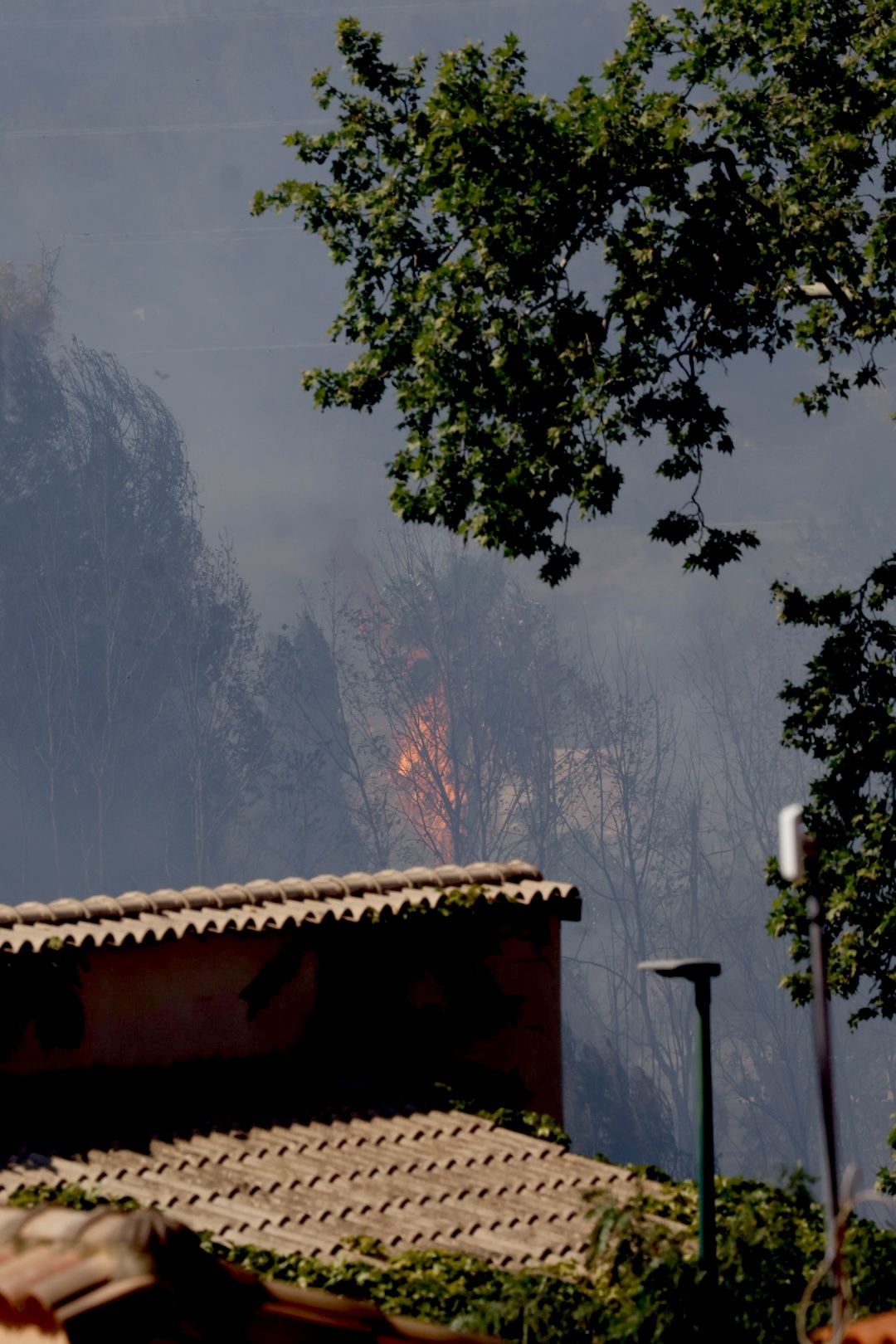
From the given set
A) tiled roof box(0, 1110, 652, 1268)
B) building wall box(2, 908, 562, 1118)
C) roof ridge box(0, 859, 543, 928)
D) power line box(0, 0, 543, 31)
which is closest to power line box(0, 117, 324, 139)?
power line box(0, 0, 543, 31)

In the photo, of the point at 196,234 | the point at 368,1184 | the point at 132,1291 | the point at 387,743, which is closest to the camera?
the point at 132,1291

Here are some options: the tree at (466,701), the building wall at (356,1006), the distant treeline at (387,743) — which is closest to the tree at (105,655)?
the distant treeline at (387,743)

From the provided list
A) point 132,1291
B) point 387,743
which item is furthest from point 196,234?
point 132,1291

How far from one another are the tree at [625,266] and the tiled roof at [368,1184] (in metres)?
4.34

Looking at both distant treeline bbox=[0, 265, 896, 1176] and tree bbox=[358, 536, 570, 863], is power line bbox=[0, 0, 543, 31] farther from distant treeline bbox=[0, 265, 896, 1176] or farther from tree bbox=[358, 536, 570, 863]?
tree bbox=[358, 536, 570, 863]

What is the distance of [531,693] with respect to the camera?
263ft

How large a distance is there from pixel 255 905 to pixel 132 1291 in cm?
985

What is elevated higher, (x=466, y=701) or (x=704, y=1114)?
(x=466, y=701)

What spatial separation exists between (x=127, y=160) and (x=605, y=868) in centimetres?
5825

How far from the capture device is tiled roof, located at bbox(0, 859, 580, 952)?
45.1 feet

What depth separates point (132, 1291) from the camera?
5.18 meters

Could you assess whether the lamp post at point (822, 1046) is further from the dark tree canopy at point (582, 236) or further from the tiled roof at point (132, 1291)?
the dark tree canopy at point (582, 236)

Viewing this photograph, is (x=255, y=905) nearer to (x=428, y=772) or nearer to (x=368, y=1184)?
(x=368, y=1184)

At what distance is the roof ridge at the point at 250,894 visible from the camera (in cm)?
1429
